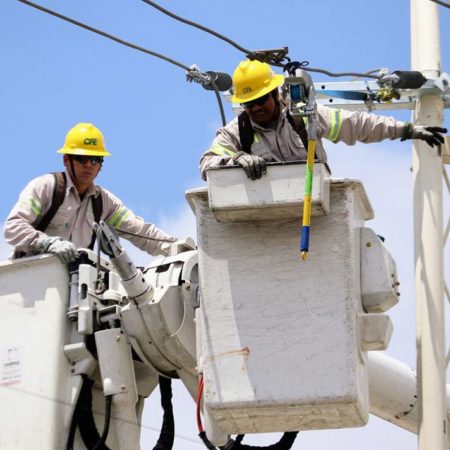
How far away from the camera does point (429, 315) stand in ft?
34.0

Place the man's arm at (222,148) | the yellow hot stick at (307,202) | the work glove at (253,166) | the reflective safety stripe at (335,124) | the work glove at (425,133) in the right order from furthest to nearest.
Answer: the work glove at (425,133), the reflective safety stripe at (335,124), the man's arm at (222,148), the work glove at (253,166), the yellow hot stick at (307,202)

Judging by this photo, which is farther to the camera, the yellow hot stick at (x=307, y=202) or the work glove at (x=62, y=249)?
the work glove at (x=62, y=249)

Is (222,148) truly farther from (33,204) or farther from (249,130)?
(33,204)

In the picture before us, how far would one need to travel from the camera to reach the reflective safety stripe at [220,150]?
9492 mm

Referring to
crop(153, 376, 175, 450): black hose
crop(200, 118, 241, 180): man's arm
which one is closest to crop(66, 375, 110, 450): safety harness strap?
crop(153, 376, 175, 450): black hose

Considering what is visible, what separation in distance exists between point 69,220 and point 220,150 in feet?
5.16

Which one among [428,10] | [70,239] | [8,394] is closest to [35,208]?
[70,239]

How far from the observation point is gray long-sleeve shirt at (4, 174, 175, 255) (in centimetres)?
1036

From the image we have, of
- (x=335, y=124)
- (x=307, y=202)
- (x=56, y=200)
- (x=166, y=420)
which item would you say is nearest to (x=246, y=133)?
(x=335, y=124)

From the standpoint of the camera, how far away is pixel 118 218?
36.1ft

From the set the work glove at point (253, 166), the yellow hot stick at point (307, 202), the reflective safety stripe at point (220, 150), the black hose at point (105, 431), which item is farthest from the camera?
the black hose at point (105, 431)

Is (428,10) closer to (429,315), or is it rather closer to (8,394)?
(429,315)

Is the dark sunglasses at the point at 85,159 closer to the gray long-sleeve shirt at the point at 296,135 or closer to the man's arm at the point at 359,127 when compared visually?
the gray long-sleeve shirt at the point at 296,135

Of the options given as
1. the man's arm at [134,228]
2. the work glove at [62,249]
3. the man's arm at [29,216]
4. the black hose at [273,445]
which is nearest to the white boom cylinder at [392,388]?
the black hose at [273,445]
